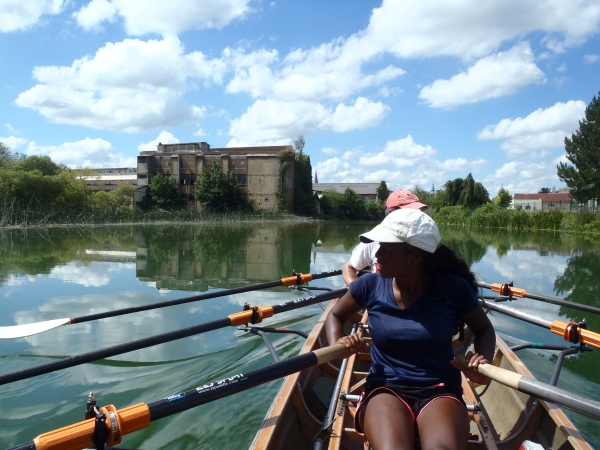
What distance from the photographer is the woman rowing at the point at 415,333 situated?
2.12m

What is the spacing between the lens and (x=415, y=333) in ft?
7.50

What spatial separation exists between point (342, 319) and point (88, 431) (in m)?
1.53

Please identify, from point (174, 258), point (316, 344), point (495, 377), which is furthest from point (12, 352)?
point (174, 258)

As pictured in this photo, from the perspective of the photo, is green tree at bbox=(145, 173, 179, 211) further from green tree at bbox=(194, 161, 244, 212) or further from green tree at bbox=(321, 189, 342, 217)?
green tree at bbox=(321, 189, 342, 217)

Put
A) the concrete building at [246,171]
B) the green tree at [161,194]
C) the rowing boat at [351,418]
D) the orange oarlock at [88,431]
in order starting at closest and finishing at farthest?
the orange oarlock at [88,431] < the rowing boat at [351,418] < the green tree at [161,194] < the concrete building at [246,171]

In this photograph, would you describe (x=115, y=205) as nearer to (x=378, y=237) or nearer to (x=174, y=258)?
(x=174, y=258)

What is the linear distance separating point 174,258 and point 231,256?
6.34 feet

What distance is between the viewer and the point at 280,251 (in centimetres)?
1769

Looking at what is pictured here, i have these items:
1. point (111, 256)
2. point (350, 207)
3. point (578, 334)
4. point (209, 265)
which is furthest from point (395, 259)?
point (350, 207)

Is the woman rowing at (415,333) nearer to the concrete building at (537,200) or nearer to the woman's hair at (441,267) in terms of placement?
the woman's hair at (441,267)

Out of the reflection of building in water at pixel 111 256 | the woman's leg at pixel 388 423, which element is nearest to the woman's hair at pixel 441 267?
the woman's leg at pixel 388 423

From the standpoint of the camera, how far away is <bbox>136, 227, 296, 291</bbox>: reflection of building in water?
10.6m

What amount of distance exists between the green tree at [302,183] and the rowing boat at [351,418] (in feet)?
153

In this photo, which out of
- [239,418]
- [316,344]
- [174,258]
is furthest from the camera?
[174,258]
